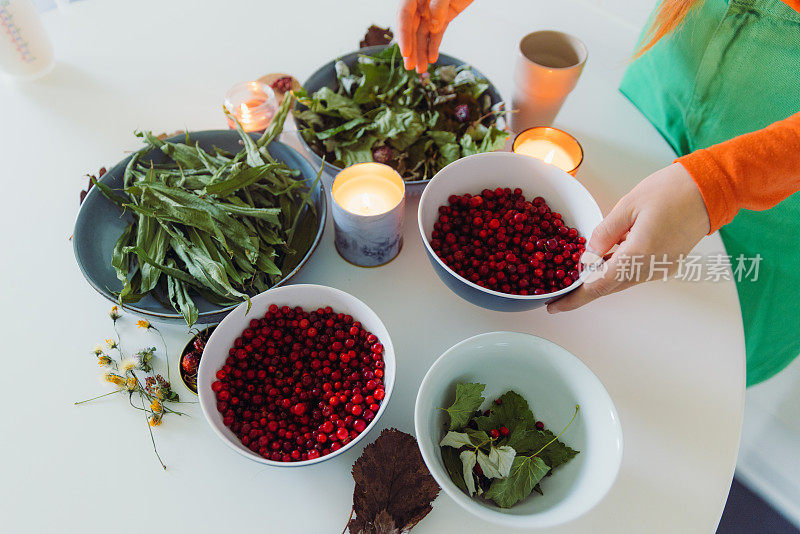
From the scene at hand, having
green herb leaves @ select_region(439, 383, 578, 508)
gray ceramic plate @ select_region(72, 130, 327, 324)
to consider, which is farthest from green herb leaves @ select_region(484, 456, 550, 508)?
gray ceramic plate @ select_region(72, 130, 327, 324)

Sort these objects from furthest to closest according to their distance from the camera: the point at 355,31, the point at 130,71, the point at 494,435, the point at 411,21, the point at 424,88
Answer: the point at 355,31, the point at 130,71, the point at 424,88, the point at 411,21, the point at 494,435

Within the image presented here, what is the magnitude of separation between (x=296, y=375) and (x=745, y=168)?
0.83 metres

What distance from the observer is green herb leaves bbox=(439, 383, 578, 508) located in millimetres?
723

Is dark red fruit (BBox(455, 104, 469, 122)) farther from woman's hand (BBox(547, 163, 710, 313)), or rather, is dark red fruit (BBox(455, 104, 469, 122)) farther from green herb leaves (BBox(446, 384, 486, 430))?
green herb leaves (BBox(446, 384, 486, 430))

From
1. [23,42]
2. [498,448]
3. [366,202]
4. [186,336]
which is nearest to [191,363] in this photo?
[186,336]

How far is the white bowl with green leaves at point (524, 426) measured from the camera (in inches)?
27.7

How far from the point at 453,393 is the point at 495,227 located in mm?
320

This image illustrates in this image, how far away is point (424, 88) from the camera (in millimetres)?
1160

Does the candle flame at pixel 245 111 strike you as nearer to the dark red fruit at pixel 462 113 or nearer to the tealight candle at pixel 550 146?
the dark red fruit at pixel 462 113

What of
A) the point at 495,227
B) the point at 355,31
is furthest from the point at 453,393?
the point at 355,31

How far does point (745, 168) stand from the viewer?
2.79 feet

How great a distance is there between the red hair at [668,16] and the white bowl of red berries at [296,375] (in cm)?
85

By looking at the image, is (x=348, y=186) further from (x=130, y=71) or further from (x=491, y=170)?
(x=130, y=71)

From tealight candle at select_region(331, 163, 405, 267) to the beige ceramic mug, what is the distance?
0.39 meters
